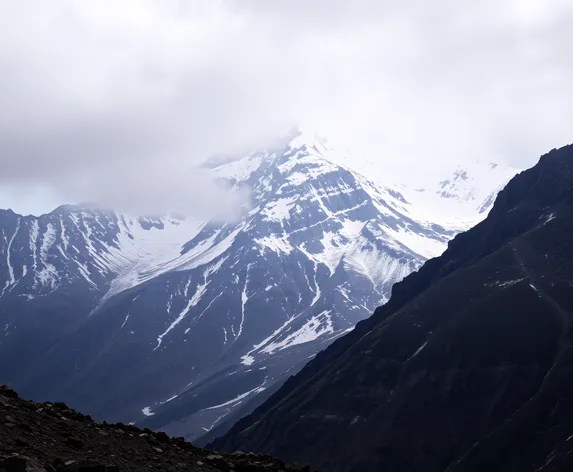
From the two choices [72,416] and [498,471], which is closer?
[72,416]

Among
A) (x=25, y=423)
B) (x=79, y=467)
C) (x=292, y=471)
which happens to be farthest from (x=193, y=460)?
(x=79, y=467)

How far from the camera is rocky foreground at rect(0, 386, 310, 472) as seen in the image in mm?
30219

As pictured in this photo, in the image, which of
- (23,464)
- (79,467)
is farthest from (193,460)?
(23,464)

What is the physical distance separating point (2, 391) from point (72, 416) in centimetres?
400

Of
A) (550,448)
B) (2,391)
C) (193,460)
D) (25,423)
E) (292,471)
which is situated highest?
(2,391)

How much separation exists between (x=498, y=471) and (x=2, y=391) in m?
178

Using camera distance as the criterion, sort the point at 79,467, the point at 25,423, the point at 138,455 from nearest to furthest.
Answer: the point at 79,467 → the point at 25,423 → the point at 138,455

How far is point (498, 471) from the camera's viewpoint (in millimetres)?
197875

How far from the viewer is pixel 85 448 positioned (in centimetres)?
3578

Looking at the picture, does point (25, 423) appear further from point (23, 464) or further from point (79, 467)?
point (23, 464)

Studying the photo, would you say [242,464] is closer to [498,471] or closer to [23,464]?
[23,464]

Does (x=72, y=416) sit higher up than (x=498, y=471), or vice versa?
(x=72, y=416)

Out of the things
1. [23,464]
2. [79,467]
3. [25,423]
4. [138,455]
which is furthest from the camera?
[138,455]

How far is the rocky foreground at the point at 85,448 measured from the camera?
30.2m
